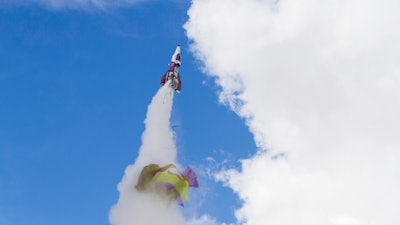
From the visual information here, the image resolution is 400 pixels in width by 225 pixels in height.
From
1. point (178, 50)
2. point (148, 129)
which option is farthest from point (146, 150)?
point (178, 50)

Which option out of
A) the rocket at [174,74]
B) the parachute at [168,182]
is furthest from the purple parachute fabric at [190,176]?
the rocket at [174,74]

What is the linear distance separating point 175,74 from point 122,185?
2983cm

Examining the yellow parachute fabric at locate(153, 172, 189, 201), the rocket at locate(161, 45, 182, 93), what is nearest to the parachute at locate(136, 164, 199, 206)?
the yellow parachute fabric at locate(153, 172, 189, 201)

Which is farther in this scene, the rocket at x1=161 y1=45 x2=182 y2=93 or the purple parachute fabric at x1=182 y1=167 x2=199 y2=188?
the rocket at x1=161 y1=45 x2=182 y2=93

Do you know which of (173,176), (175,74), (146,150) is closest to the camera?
(173,176)

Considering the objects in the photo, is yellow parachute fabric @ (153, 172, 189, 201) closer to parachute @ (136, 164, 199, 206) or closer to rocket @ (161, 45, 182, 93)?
parachute @ (136, 164, 199, 206)

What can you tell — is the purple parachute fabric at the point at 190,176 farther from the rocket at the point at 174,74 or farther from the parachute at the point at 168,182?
the rocket at the point at 174,74

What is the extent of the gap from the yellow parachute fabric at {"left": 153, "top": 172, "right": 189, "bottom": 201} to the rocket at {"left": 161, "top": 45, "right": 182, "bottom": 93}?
24.6m

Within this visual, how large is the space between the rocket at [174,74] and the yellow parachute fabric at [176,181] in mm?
24615

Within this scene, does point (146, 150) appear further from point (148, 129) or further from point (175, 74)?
point (175, 74)

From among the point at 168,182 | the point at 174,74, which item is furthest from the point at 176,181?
the point at 174,74

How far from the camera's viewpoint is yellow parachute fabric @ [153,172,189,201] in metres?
97.5

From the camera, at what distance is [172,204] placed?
3927 inches

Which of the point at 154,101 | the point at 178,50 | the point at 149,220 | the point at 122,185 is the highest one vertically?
the point at 178,50
